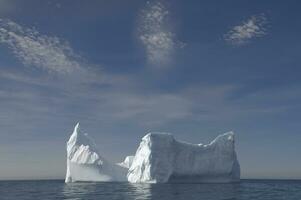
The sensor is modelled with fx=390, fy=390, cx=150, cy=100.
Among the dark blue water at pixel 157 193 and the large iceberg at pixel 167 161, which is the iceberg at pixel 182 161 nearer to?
the large iceberg at pixel 167 161

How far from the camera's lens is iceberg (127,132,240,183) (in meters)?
74.6

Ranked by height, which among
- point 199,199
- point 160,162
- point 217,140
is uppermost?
point 217,140

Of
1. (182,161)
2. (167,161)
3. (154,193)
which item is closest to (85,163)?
(167,161)

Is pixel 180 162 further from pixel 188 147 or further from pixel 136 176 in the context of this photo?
pixel 136 176

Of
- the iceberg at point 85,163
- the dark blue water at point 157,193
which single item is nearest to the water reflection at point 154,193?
the dark blue water at point 157,193

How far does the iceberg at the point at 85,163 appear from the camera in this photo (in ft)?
283

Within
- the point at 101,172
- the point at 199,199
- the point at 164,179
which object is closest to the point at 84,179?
the point at 101,172

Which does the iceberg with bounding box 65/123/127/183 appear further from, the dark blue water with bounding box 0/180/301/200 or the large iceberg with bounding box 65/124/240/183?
the dark blue water with bounding box 0/180/301/200

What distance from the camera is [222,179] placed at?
8212 centimetres

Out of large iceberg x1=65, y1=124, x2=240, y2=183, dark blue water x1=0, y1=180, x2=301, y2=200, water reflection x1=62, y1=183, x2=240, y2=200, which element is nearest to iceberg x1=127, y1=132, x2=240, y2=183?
large iceberg x1=65, y1=124, x2=240, y2=183

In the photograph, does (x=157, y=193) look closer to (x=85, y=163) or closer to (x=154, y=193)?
(x=154, y=193)

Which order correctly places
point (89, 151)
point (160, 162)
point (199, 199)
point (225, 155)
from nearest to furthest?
1. point (199, 199)
2. point (160, 162)
3. point (225, 155)
4. point (89, 151)

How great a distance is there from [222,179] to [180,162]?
11075 millimetres

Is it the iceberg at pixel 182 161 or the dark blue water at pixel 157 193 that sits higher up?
the iceberg at pixel 182 161
